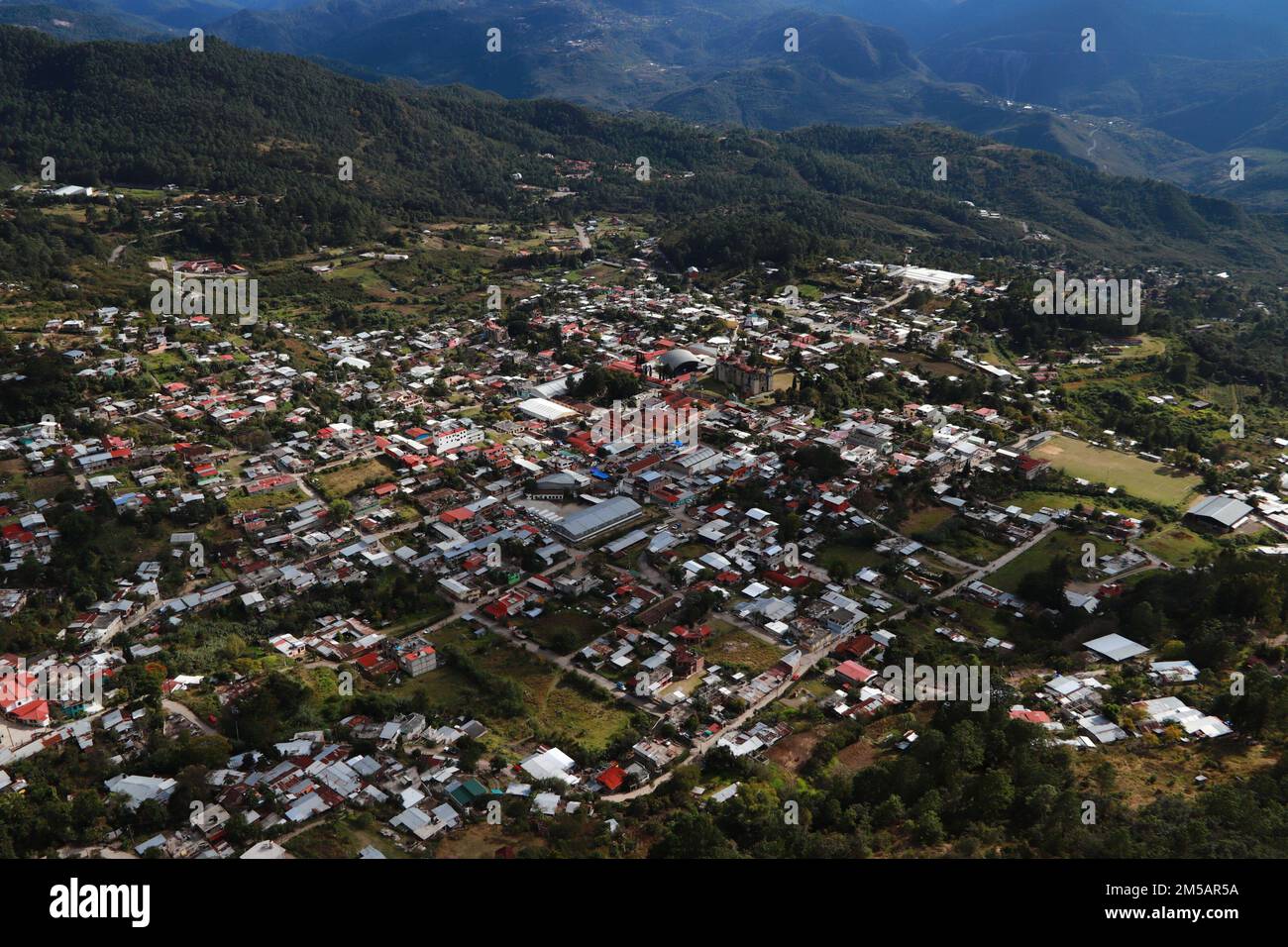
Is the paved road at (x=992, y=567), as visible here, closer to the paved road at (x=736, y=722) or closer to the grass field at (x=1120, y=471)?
the paved road at (x=736, y=722)

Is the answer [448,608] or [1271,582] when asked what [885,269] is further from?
[448,608]

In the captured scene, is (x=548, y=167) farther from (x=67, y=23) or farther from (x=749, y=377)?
(x=67, y=23)

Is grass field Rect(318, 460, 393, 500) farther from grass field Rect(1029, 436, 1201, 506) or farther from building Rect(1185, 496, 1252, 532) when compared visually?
building Rect(1185, 496, 1252, 532)

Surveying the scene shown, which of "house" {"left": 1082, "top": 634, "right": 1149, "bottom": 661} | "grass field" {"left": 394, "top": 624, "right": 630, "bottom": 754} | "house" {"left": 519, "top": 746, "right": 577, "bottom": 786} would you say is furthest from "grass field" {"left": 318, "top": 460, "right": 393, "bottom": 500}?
"house" {"left": 1082, "top": 634, "right": 1149, "bottom": 661}

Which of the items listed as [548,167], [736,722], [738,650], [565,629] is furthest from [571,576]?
[548,167]

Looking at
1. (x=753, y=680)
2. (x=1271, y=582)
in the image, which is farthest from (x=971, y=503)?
(x=753, y=680)

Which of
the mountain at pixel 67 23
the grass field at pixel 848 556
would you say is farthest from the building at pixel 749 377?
the mountain at pixel 67 23

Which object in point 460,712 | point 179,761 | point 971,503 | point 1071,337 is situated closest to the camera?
point 179,761
